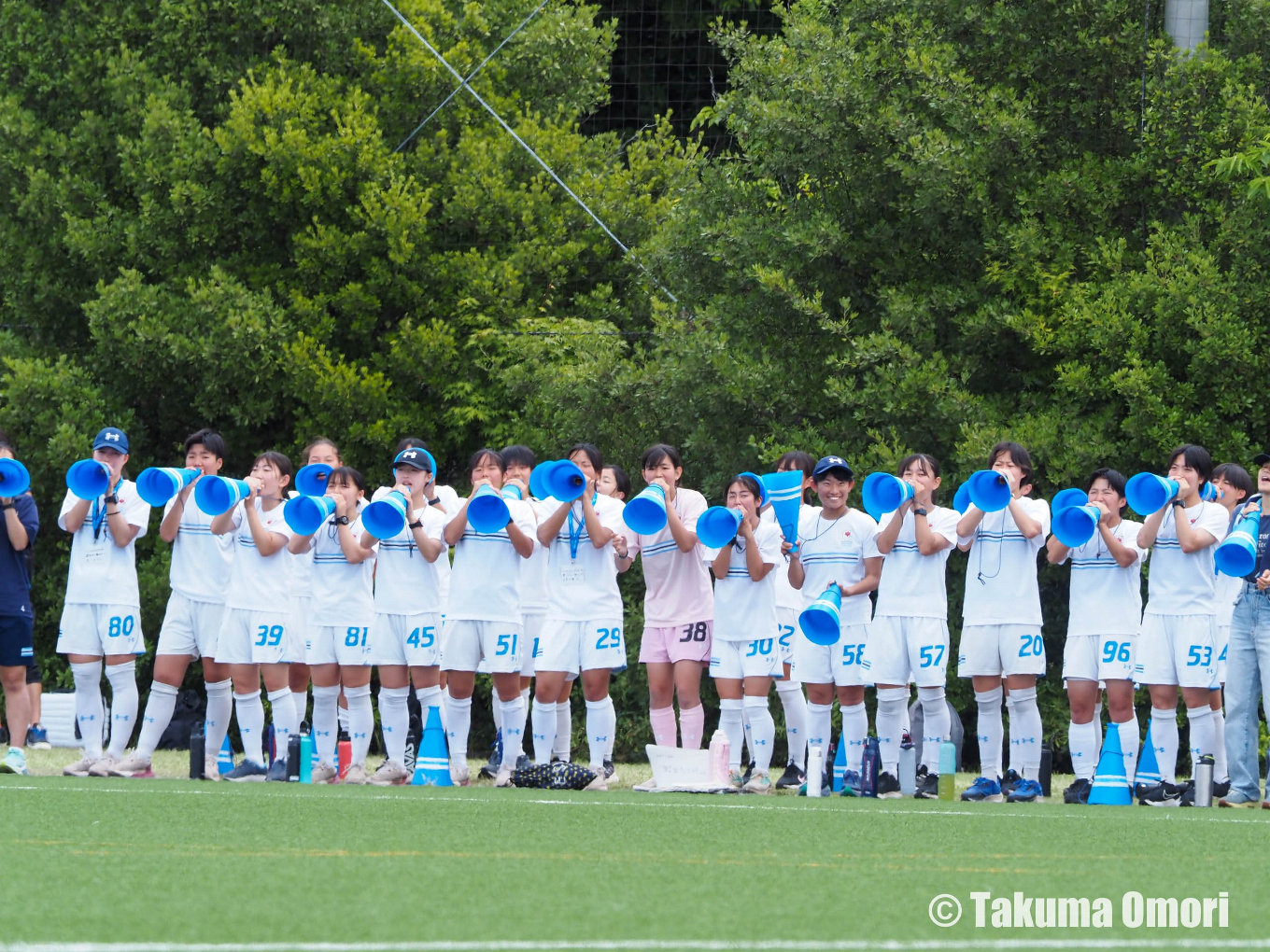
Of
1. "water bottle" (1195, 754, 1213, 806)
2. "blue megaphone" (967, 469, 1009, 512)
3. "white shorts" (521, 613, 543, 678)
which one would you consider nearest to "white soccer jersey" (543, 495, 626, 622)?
"white shorts" (521, 613, 543, 678)

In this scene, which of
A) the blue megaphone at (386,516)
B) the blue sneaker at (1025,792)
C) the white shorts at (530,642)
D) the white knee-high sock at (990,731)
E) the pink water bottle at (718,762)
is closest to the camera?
the pink water bottle at (718,762)

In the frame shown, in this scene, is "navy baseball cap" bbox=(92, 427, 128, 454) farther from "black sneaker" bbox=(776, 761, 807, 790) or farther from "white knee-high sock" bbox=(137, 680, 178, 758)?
"black sneaker" bbox=(776, 761, 807, 790)

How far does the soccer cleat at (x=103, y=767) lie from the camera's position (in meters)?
8.38

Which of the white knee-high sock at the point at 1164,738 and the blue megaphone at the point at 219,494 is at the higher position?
the blue megaphone at the point at 219,494

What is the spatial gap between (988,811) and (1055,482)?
4807 mm

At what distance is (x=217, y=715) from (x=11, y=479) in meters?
1.63

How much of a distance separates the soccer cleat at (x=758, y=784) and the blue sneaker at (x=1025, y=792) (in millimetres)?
1189

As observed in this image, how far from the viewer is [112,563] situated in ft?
28.7

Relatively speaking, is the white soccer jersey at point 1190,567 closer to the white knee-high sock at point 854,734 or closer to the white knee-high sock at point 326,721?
the white knee-high sock at point 854,734

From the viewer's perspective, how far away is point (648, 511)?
831cm

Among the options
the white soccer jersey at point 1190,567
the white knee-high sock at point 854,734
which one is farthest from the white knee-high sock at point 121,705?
the white soccer jersey at point 1190,567

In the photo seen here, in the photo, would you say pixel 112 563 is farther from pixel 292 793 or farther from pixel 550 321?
pixel 550 321

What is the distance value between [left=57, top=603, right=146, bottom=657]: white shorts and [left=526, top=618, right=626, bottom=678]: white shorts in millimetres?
2166

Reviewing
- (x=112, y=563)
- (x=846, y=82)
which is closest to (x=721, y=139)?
(x=846, y=82)
